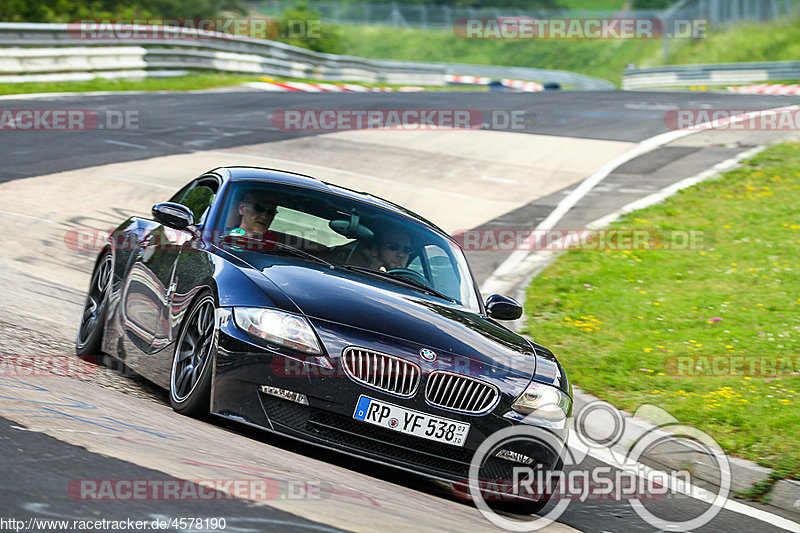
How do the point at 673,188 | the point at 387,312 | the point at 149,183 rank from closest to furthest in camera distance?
the point at 387,312
the point at 149,183
the point at 673,188

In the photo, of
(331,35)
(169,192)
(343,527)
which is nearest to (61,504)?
(343,527)

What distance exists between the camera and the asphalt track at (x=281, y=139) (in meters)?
3.84

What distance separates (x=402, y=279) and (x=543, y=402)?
52.4 inches

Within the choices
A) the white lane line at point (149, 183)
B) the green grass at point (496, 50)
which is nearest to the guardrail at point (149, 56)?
the white lane line at point (149, 183)

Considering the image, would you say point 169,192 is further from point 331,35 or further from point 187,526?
point 331,35

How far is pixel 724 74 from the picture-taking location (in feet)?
138

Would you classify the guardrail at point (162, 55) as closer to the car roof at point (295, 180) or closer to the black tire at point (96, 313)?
A: the black tire at point (96, 313)

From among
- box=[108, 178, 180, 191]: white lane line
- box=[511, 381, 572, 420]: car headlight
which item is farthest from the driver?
box=[108, 178, 180, 191]: white lane line

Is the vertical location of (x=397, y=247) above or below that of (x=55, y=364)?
above

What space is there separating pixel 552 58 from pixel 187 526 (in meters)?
73.7

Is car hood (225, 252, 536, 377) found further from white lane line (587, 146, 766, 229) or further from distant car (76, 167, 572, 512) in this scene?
white lane line (587, 146, 766, 229)

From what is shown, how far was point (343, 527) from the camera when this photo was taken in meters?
3.85

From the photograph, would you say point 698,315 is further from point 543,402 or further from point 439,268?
point 543,402

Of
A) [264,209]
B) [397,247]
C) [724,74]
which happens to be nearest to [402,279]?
[397,247]
